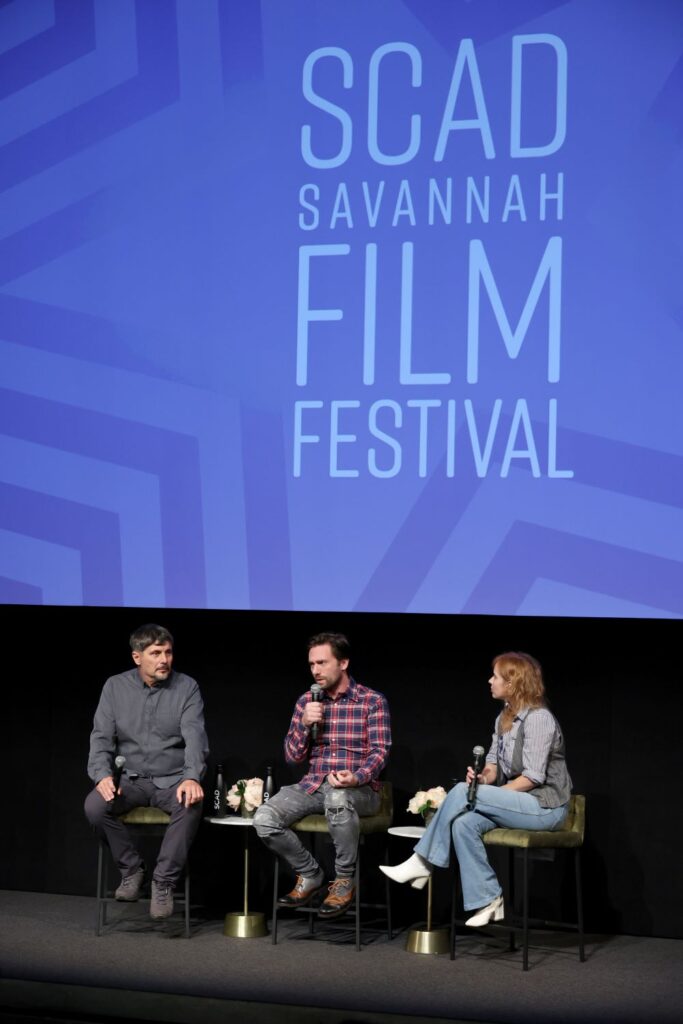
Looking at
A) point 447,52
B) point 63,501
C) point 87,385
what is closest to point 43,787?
point 63,501

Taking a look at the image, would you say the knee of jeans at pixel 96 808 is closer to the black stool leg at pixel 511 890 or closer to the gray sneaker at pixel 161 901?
the gray sneaker at pixel 161 901

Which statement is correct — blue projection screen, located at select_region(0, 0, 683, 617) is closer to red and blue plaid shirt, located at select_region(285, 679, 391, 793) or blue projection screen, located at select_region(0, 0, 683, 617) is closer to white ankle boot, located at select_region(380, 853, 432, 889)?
red and blue plaid shirt, located at select_region(285, 679, 391, 793)

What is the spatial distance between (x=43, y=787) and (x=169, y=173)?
101 inches

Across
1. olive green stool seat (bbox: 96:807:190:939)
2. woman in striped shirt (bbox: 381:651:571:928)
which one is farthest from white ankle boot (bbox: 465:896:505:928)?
olive green stool seat (bbox: 96:807:190:939)

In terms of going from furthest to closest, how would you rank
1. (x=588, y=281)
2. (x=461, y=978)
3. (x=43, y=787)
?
(x=43, y=787), (x=588, y=281), (x=461, y=978)

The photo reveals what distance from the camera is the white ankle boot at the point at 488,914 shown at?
4.80 meters

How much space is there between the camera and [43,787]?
6.16 metres

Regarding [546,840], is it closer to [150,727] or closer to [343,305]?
[150,727]

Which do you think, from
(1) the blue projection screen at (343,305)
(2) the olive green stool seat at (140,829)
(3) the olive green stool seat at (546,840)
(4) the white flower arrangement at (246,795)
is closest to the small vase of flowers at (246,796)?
(4) the white flower arrangement at (246,795)

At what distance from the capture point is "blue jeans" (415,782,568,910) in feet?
16.0

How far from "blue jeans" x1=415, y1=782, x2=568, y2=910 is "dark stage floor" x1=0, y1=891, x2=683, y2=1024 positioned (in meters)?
0.31

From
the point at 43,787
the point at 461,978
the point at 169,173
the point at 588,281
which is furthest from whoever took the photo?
the point at 43,787

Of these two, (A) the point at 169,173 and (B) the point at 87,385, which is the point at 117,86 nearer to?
(A) the point at 169,173

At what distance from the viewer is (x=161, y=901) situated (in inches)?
203
